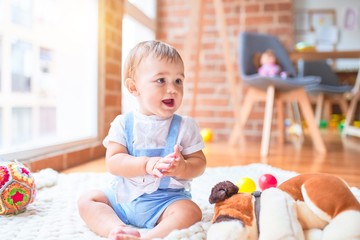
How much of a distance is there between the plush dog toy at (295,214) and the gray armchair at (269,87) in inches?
61.9

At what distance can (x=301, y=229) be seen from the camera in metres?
0.79

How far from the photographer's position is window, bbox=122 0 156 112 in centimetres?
275

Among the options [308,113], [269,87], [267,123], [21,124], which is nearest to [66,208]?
[21,124]

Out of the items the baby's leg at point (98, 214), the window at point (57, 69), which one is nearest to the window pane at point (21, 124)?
the window at point (57, 69)

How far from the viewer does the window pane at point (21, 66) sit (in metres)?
2.04

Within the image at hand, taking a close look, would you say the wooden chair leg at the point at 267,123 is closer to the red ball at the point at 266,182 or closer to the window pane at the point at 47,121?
the red ball at the point at 266,182

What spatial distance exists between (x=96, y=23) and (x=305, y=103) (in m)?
1.39

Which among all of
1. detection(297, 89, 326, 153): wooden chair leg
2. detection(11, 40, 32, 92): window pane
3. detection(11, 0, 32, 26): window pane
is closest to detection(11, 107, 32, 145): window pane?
detection(11, 40, 32, 92): window pane

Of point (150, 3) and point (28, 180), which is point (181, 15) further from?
point (28, 180)

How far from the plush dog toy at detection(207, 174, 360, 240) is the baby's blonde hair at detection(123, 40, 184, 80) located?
36cm

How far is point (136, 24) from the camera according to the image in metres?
3.04

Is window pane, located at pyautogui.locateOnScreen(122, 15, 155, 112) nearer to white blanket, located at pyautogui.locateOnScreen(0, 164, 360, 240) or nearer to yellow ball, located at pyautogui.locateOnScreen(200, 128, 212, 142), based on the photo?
yellow ball, located at pyautogui.locateOnScreen(200, 128, 212, 142)

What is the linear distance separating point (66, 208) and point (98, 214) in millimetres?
253

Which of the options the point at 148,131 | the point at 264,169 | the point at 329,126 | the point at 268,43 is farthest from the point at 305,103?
the point at 329,126
